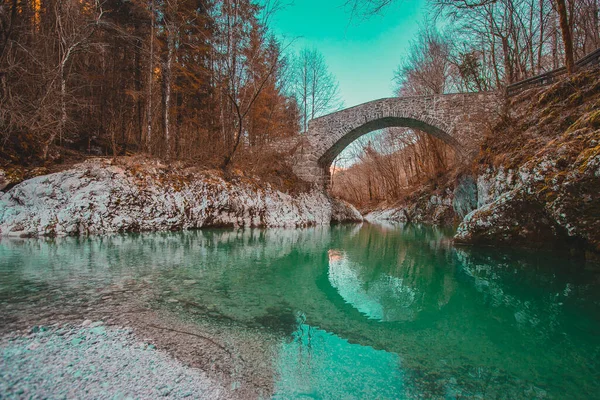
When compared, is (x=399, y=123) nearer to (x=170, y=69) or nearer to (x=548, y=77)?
(x=548, y=77)

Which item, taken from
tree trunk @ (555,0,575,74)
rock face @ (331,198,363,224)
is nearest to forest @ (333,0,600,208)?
tree trunk @ (555,0,575,74)

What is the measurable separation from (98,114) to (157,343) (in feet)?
36.4

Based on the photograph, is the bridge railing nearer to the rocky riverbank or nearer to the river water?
the rocky riverbank

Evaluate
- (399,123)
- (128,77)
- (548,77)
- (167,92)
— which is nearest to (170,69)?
(167,92)

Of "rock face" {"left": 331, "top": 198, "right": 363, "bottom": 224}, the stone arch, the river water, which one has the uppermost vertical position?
the stone arch

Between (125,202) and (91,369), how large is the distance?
6.44 m

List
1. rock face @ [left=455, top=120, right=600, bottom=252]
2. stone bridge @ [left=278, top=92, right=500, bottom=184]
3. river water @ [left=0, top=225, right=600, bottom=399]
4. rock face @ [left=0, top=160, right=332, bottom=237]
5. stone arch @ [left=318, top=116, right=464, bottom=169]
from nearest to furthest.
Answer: river water @ [left=0, top=225, right=600, bottom=399] → rock face @ [left=455, top=120, right=600, bottom=252] → rock face @ [left=0, top=160, right=332, bottom=237] → stone bridge @ [left=278, top=92, right=500, bottom=184] → stone arch @ [left=318, top=116, right=464, bottom=169]

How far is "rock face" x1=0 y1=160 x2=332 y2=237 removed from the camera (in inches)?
229

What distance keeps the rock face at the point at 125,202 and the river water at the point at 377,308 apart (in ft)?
4.03

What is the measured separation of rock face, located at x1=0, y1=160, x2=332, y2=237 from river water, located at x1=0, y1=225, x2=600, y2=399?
123cm

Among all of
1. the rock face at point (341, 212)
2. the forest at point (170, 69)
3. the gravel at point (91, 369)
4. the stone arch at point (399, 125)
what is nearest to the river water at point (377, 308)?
the gravel at point (91, 369)

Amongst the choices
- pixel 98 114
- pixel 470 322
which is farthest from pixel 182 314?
pixel 98 114

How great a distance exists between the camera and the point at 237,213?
30.3ft

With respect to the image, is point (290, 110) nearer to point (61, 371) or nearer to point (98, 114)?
point (98, 114)
